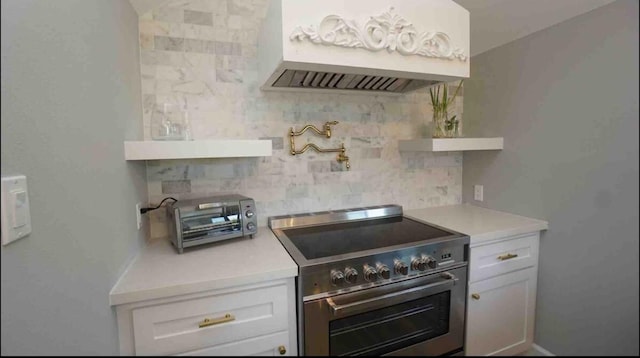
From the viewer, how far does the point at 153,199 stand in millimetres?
1479

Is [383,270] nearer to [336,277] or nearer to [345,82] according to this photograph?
[336,277]

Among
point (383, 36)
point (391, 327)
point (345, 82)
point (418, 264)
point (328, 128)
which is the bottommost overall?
point (391, 327)

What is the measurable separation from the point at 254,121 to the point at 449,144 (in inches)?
47.0

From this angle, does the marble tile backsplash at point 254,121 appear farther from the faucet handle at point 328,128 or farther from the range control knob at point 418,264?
Answer: the range control knob at point 418,264

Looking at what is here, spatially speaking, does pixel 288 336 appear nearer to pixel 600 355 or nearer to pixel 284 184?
pixel 284 184

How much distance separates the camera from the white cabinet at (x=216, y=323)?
0.96 m

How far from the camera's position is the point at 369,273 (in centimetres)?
120

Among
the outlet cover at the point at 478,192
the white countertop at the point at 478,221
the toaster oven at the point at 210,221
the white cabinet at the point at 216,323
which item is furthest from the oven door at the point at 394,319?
the outlet cover at the point at 478,192

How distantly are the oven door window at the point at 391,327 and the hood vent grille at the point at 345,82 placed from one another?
114cm

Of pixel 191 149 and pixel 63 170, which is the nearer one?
pixel 63 170

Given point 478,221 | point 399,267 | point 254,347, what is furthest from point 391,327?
point 478,221

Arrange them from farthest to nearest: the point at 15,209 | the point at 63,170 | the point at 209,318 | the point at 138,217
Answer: the point at 138,217 → the point at 209,318 → the point at 63,170 → the point at 15,209

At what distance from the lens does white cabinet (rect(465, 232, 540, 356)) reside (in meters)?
1.48

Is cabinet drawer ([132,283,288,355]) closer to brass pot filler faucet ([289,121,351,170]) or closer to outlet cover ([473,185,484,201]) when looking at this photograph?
brass pot filler faucet ([289,121,351,170])
